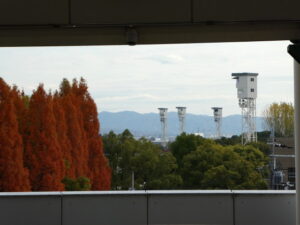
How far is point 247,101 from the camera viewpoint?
37.6 meters

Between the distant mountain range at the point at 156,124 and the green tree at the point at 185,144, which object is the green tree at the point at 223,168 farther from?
the distant mountain range at the point at 156,124

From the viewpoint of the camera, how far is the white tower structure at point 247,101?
36.0 metres

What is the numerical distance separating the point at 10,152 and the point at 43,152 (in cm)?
196

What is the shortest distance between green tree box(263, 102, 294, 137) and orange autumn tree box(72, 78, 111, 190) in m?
10.8

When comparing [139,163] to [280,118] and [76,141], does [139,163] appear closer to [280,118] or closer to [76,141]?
[76,141]

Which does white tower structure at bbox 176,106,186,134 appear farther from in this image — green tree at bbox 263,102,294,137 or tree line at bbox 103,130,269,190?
green tree at bbox 263,102,294,137

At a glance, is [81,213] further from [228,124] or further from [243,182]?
[228,124]

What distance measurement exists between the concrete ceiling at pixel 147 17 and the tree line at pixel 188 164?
76.9ft

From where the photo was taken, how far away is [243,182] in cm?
2972

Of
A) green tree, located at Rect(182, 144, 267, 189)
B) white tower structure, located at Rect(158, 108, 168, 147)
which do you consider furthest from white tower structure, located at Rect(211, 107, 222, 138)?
green tree, located at Rect(182, 144, 267, 189)

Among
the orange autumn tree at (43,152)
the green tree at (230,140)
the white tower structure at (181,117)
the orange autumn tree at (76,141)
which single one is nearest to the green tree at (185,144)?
the green tree at (230,140)

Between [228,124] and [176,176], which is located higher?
[228,124]

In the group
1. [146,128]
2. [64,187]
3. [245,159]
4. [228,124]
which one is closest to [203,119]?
[228,124]

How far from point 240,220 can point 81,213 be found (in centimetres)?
184
